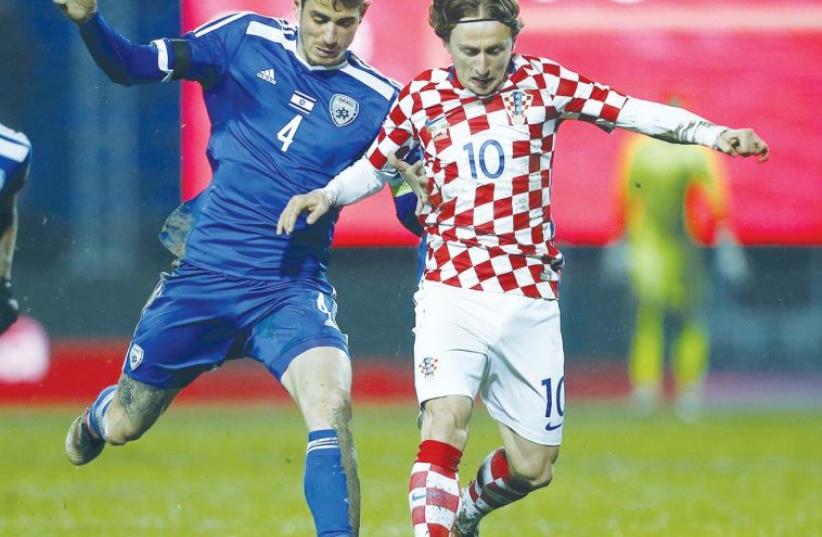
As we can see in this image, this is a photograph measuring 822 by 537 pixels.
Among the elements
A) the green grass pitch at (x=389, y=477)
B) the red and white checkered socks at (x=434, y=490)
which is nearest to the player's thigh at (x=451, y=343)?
the red and white checkered socks at (x=434, y=490)

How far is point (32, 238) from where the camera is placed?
1452cm

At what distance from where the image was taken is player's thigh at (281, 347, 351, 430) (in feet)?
17.2

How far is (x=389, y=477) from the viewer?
9.10m

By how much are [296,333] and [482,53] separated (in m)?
1.12

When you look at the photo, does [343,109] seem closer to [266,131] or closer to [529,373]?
[266,131]

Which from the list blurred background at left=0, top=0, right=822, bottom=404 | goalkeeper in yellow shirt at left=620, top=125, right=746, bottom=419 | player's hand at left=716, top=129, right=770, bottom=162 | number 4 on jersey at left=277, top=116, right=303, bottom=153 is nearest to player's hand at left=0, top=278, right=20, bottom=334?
number 4 on jersey at left=277, top=116, right=303, bottom=153

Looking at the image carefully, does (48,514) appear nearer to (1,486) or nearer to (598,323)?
(1,486)

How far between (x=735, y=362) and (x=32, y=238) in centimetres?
684

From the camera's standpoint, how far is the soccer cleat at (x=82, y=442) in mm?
6336

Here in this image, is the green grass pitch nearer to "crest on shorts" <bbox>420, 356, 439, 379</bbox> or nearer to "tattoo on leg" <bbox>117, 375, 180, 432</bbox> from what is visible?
"tattoo on leg" <bbox>117, 375, 180, 432</bbox>

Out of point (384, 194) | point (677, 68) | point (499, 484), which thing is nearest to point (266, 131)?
point (499, 484)

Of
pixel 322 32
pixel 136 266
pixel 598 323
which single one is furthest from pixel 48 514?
pixel 598 323

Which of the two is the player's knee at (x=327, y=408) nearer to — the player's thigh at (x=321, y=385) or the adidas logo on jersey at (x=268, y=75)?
the player's thigh at (x=321, y=385)

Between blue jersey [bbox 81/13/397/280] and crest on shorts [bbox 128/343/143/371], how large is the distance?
37 centimetres
